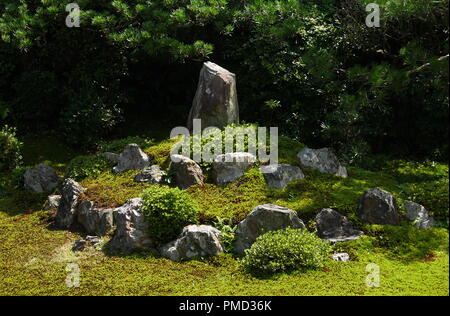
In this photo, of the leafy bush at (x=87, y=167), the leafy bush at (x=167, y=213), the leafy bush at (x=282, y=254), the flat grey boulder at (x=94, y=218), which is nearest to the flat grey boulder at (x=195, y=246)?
the leafy bush at (x=167, y=213)

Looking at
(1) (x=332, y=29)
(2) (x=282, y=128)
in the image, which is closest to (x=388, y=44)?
(1) (x=332, y=29)

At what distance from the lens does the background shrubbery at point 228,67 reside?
A: 37.9 ft

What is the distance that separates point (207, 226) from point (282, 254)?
1.68 m

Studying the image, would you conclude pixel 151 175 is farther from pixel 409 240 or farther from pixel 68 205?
pixel 409 240

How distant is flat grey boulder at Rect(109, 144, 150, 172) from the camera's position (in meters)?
11.4

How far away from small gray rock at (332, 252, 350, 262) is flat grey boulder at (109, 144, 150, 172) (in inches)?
187

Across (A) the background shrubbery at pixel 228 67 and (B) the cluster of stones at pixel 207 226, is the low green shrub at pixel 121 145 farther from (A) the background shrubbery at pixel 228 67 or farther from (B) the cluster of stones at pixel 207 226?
(A) the background shrubbery at pixel 228 67

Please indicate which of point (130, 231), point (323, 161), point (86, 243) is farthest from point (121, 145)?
point (323, 161)

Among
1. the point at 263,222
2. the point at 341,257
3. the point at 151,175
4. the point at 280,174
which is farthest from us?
the point at 151,175

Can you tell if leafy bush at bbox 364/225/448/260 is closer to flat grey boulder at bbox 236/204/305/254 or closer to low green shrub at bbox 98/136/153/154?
flat grey boulder at bbox 236/204/305/254

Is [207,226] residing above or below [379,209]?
below

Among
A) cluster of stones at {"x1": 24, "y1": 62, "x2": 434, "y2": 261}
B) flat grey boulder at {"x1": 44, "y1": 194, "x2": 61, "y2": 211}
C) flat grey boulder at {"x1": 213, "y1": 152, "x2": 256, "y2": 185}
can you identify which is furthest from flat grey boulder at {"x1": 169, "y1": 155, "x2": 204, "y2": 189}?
flat grey boulder at {"x1": 44, "y1": 194, "x2": 61, "y2": 211}

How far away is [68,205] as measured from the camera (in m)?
10.3
